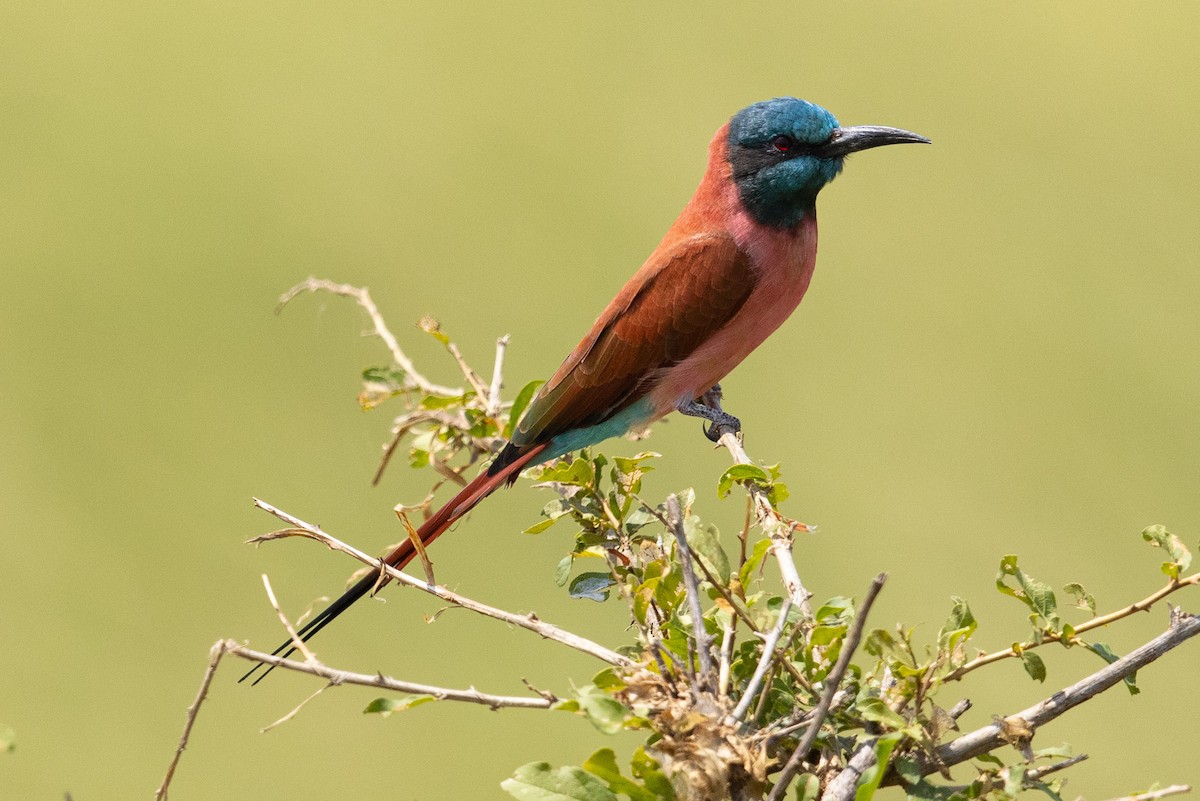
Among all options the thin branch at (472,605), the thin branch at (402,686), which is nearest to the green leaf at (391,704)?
the thin branch at (402,686)

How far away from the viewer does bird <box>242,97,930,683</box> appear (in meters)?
2.00

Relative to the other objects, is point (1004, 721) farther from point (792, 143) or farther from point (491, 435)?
point (792, 143)

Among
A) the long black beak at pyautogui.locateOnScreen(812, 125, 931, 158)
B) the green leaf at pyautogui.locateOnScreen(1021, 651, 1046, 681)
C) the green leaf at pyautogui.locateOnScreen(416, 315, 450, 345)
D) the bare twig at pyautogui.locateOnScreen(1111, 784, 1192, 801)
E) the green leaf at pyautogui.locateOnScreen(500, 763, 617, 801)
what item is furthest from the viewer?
the long black beak at pyautogui.locateOnScreen(812, 125, 931, 158)

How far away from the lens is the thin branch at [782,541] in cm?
100

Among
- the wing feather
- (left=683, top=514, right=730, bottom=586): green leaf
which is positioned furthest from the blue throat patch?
(left=683, top=514, right=730, bottom=586): green leaf

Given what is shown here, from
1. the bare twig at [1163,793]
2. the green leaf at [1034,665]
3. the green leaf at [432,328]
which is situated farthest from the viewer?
the green leaf at [432,328]

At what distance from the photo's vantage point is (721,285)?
2.00m

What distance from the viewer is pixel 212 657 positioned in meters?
0.79

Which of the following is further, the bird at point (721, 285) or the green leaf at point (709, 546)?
the bird at point (721, 285)

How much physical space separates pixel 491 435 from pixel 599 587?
0.64m

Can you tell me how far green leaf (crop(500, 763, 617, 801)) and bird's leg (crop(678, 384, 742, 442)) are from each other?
46.6 inches

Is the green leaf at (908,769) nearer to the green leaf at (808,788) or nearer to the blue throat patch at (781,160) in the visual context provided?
the green leaf at (808,788)

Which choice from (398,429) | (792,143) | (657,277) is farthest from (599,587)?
(792,143)

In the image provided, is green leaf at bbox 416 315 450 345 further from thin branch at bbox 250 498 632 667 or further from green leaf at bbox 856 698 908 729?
green leaf at bbox 856 698 908 729
